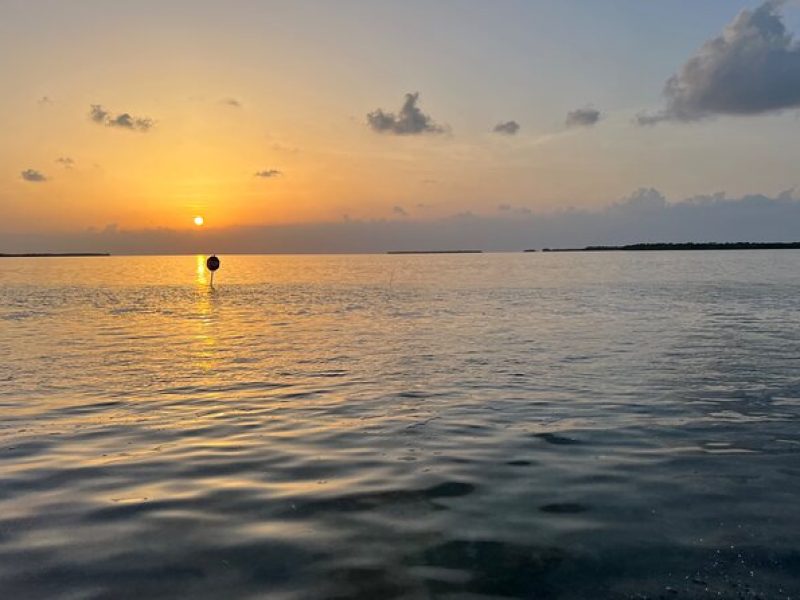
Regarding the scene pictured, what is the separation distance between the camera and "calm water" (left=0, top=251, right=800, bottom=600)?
7.20 meters

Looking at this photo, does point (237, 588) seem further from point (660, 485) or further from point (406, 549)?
point (660, 485)

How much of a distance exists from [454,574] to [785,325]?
31378 millimetres

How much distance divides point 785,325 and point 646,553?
29671mm

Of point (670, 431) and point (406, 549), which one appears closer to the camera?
point (406, 549)

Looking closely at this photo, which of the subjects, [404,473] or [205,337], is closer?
[404,473]

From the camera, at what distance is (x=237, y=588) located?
22.6ft

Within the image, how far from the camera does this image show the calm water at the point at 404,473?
720 centimetres

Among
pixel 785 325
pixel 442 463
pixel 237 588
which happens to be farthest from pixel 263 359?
pixel 785 325

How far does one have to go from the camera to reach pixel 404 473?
1076 cm

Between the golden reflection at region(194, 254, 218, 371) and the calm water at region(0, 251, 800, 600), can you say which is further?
the golden reflection at region(194, 254, 218, 371)

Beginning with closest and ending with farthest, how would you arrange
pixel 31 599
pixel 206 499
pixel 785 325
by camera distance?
pixel 31 599
pixel 206 499
pixel 785 325

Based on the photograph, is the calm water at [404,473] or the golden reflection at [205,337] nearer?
the calm water at [404,473]

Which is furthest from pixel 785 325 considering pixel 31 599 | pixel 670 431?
pixel 31 599

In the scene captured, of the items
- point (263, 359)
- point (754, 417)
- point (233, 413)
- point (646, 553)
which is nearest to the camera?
point (646, 553)
